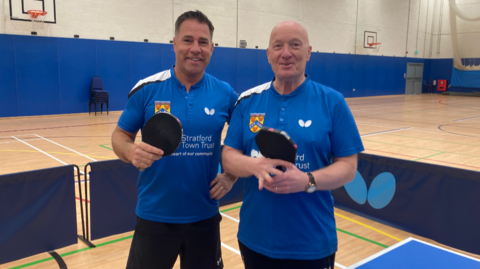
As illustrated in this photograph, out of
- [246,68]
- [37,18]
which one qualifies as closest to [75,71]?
[37,18]

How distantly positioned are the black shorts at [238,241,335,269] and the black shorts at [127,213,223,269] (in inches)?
15.6

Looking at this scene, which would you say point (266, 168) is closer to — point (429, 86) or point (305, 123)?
point (305, 123)

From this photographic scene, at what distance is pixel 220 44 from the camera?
19.1 metres

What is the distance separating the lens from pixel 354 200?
555 centimetres

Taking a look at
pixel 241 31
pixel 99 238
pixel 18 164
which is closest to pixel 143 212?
pixel 99 238

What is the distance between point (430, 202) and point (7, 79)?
45.9ft

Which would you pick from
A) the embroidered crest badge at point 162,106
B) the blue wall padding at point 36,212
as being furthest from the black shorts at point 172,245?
the blue wall padding at point 36,212

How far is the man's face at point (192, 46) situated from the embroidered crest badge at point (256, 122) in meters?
0.53

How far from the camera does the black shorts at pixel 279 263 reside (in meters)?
1.92

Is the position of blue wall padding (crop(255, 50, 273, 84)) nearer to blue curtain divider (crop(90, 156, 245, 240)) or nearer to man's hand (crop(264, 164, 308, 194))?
blue curtain divider (crop(90, 156, 245, 240))

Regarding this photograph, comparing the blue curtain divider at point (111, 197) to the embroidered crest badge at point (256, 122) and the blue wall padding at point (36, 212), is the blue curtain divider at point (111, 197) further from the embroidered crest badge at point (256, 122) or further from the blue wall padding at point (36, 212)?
the embroidered crest badge at point (256, 122)

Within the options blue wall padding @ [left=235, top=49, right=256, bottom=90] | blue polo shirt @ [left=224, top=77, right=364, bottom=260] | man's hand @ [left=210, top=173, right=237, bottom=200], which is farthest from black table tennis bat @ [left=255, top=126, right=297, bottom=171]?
blue wall padding @ [left=235, top=49, right=256, bottom=90]

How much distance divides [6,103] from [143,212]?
13806 mm

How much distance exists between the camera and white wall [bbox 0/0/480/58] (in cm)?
1494
